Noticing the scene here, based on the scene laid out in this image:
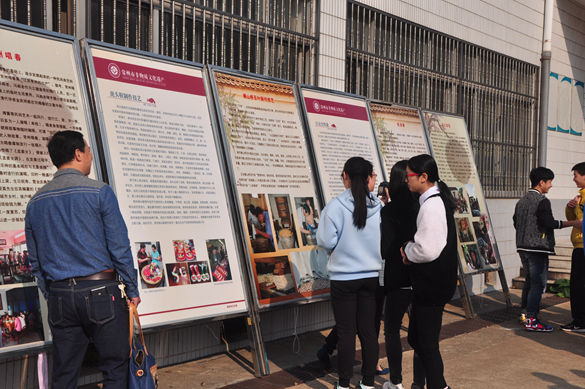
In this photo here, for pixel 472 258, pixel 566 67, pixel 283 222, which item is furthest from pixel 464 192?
pixel 566 67

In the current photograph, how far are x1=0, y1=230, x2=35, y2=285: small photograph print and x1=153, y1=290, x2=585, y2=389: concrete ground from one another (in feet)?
5.19

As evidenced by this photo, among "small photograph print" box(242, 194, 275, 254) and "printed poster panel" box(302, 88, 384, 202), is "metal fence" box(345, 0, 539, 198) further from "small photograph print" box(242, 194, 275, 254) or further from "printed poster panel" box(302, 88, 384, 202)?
"small photograph print" box(242, 194, 275, 254)

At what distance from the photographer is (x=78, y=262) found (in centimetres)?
295

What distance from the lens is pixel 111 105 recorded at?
3971 millimetres

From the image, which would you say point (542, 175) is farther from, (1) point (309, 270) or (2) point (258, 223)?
(2) point (258, 223)

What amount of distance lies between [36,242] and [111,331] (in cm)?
65

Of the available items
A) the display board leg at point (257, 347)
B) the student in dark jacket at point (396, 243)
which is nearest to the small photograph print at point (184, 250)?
the display board leg at point (257, 347)

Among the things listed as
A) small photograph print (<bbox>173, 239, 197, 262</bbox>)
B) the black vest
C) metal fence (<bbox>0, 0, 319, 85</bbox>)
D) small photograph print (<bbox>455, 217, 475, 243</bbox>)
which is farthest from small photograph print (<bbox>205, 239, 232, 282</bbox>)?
small photograph print (<bbox>455, 217, 475, 243</bbox>)

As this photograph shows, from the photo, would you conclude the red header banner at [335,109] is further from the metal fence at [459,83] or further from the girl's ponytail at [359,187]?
the girl's ponytail at [359,187]

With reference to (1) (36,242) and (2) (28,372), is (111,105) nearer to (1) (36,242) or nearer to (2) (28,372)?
(1) (36,242)

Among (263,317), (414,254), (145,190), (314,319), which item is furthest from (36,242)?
(314,319)

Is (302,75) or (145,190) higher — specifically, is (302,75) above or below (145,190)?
above

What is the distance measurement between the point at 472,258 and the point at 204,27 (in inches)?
174

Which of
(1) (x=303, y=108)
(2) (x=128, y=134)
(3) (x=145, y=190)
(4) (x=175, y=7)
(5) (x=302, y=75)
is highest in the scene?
(4) (x=175, y=7)
